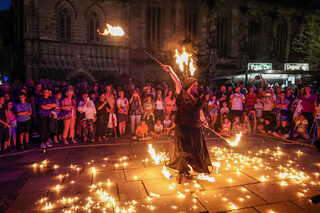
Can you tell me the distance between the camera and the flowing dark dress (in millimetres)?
4570

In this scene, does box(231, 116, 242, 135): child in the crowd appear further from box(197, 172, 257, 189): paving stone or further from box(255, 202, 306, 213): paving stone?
box(255, 202, 306, 213): paving stone

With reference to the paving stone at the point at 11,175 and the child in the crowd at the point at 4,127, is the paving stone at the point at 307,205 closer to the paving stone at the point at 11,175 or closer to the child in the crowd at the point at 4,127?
the paving stone at the point at 11,175

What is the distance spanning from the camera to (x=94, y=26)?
20703 mm

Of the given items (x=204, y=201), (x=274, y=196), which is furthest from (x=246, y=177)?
(x=204, y=201)

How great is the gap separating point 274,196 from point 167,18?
2301cm

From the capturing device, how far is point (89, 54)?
20375mm

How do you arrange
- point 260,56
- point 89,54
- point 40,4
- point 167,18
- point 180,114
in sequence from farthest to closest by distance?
point 260,56 → point 167,18 → point 89,54 → point 40,4 → point 180,114

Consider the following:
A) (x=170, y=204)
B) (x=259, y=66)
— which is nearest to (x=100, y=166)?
(x=170, y=204)

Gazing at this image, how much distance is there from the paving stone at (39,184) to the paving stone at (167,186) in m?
1.91

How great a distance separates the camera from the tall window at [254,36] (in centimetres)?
2845

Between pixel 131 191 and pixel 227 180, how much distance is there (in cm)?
209

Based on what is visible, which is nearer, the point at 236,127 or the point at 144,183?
the point at 144,183

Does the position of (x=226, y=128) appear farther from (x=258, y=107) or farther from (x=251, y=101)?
(x=258, y=107)

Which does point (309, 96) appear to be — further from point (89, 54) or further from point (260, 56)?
point (260, 56)
